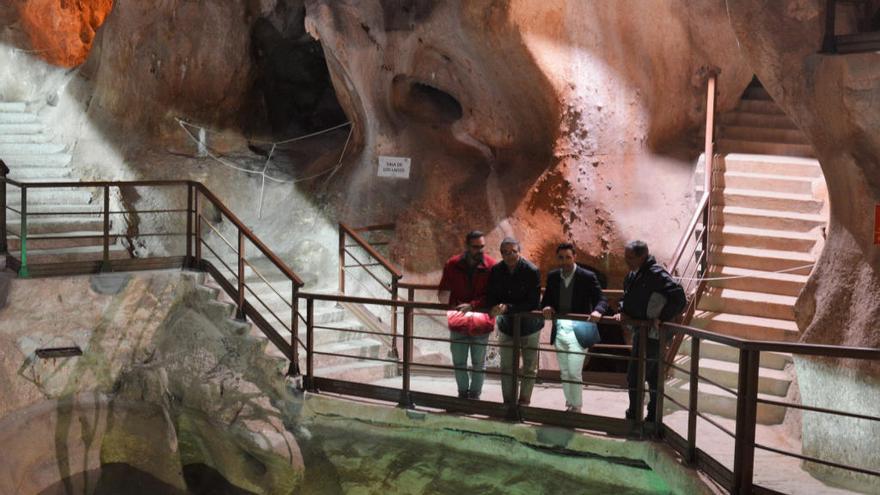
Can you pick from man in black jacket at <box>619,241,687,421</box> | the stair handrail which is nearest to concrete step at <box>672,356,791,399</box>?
the stair handrail

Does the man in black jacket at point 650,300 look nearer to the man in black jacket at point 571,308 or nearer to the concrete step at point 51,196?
the man in black jacket at point 571,308

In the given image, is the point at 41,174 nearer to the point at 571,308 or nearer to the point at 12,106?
the point at 12,106

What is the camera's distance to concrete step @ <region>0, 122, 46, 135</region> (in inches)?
521

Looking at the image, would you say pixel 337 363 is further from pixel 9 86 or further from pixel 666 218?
pixel 9 86

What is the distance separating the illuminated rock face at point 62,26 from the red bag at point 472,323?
32.1ft

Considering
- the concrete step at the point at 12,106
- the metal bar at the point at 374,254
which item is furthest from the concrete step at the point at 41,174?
the metal bar at the point at 374,254

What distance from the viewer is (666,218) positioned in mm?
11195

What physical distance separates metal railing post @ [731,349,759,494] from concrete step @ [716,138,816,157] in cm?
571

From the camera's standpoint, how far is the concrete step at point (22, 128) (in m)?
13.2

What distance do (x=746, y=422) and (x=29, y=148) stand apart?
10.5m

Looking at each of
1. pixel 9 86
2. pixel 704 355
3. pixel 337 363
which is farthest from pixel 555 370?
pixel 9 86

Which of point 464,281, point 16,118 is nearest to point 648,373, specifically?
point 464,281

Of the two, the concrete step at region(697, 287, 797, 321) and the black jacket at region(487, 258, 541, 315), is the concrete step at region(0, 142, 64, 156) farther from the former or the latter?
the concrete step at region(697, 287, 797, 321)

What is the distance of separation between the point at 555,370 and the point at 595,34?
3.89 m
